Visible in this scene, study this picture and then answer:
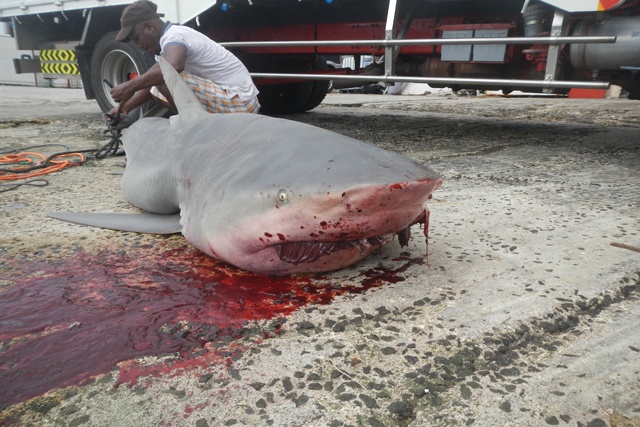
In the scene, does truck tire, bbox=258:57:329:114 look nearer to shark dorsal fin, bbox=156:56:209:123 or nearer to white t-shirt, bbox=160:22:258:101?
white t-shirt, bbox=160:22:258:101

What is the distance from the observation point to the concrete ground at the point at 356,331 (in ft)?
3.19

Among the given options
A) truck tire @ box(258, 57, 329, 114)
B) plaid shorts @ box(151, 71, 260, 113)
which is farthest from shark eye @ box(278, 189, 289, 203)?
truck tire @ box(258, 57, 329, 114)

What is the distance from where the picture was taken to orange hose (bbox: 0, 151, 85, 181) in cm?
300

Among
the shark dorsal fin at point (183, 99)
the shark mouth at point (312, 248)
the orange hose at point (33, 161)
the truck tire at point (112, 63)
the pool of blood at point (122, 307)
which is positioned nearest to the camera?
the pool of blood at point (122, 307)

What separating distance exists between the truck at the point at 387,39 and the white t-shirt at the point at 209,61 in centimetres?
83

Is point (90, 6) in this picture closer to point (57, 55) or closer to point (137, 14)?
point (57, 55)

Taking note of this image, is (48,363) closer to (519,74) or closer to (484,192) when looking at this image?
(484,192)

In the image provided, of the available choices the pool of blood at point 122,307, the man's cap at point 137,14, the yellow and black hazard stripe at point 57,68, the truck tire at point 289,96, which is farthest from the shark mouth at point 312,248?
the yellow and black hazard stripe at point 57,68

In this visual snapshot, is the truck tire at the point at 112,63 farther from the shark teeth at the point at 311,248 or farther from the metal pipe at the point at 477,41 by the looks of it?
the shark teeth at the point at 311,248

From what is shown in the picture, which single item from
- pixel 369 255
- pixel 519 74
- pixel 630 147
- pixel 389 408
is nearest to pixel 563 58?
pixel 519 74

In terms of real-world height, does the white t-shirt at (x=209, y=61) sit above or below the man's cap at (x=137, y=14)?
below

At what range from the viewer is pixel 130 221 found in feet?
6.50

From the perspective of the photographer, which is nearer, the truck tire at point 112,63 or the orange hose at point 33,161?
the orange hose at point 33,161

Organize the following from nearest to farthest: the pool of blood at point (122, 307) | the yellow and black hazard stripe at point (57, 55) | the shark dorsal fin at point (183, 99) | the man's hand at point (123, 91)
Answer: the pool of blood at point (122, 307) < the shark dorsal fin at point (183, 99) < the man's hand at point (123, 91) < the yellow and black hazard stripe at point (57, 55)
